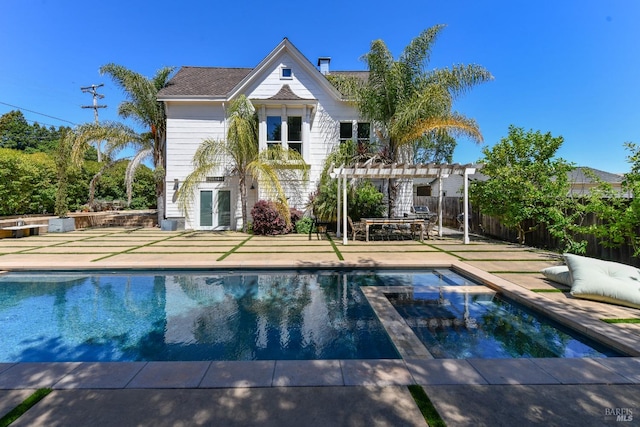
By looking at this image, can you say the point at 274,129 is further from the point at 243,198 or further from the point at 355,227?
the point at 355,227

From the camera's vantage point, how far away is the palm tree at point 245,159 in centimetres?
1359

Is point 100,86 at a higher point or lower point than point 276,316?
higher

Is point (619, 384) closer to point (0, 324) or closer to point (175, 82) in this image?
point (0, 324)

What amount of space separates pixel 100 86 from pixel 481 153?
3850 cm

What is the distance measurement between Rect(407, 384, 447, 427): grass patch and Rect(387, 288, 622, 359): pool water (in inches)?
40.3

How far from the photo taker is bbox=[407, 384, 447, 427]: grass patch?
2.31m

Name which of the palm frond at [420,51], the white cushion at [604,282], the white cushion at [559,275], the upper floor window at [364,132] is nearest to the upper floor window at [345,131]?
the upper floor window at [364,132]

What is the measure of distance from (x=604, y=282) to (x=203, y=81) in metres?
18.7

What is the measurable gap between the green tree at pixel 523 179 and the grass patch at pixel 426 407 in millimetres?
9372

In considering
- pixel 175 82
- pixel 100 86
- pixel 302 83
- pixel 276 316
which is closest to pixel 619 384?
pixel 276 316

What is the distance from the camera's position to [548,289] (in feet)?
19.0

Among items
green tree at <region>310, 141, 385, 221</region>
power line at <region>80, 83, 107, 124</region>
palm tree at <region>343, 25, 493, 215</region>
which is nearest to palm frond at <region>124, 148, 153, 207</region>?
green tree at <region>310, 141, 385, 221</region>

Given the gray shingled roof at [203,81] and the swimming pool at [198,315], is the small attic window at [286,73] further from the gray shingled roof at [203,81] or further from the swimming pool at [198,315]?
the swimming pool at [198,315]

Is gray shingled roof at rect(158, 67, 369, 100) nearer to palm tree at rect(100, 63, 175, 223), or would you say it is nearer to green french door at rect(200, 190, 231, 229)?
palm tree at rect(100, 63, 175, 223)
